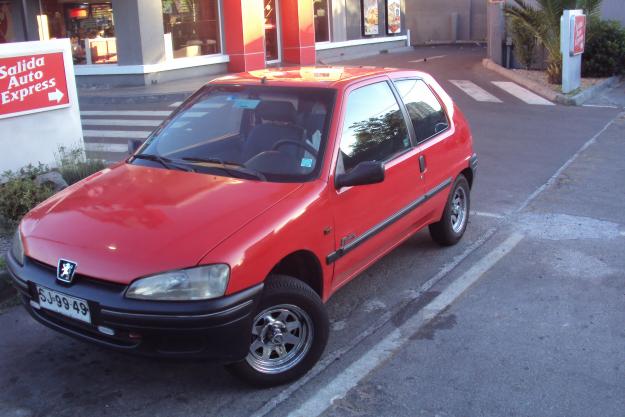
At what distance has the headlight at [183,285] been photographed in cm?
342

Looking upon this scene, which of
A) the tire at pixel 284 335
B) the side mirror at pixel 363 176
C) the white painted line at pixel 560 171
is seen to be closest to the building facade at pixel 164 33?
the white painted line at pixel 560 171

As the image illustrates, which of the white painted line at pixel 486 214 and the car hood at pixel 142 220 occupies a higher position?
the car hood at pixel 142 220

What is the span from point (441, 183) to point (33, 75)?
484 cm

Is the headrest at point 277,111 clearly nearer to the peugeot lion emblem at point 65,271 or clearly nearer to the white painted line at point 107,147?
the peugeot lion emblem at point 65,271

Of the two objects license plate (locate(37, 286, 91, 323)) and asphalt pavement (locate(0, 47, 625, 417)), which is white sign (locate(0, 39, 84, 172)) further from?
license plate (locate(37, 286, 91, 323))

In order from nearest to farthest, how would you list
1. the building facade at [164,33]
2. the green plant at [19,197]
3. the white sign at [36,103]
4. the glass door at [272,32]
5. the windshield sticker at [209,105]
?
the windshield sticker at [209,105] → the green plant at [19,197] → the white sign at [36,103] → the building facade at [164,33] → the glass door at [272,32]

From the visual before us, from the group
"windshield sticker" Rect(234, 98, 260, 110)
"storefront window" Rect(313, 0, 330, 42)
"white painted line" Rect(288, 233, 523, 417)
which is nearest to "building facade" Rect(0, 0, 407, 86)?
"storefront window" Rect(313, 0, 330, 42)

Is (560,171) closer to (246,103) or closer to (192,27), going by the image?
(246,103)

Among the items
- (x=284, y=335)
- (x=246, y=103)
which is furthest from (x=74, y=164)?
(x=284, y=335)

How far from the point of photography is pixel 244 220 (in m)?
3.78

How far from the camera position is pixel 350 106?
475cm

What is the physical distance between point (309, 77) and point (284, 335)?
6.53ft

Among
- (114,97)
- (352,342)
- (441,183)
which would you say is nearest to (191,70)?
(114,97)

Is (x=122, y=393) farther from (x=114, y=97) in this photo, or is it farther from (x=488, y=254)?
(x=114, y=97)
